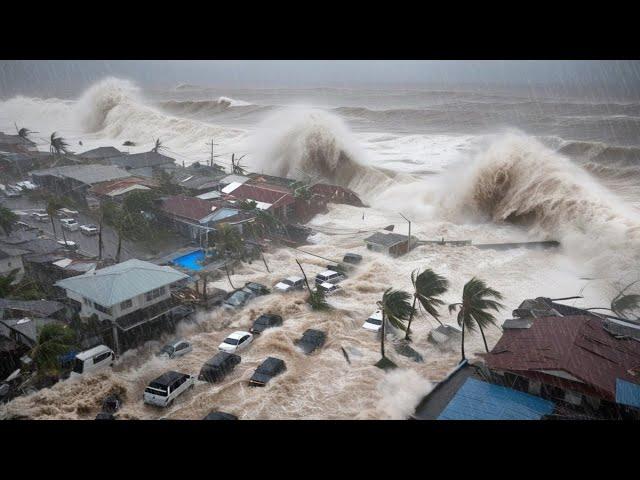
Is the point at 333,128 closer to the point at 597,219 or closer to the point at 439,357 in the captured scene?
the point at 597,219

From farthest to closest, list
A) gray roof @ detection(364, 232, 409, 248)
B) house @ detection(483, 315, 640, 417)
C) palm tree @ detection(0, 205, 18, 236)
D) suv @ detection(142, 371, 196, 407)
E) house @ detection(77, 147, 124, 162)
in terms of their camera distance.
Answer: house @ detection(77, 147, 124, 162), gray roof @ detection(364, 232, 409, 248), palm tree @ detection(0, 205, 18, 236), suv @ detection(142, 371, 196, 407), house @ detection(483, 315, 640, 417)

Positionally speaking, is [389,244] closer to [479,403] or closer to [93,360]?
[479,403]

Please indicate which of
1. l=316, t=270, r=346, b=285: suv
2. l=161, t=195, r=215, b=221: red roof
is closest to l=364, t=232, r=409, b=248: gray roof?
l=316, t=270, r=346, b=285: suv

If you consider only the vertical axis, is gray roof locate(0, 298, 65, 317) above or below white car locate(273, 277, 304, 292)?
above

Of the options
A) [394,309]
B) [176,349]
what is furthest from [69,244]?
[394,309]

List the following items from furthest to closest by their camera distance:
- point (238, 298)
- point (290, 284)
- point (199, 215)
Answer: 1. point (199, 215)
2. point (290, 284)
3. point (238, 298)

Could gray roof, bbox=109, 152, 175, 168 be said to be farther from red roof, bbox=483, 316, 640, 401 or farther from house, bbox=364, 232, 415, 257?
red roof, bbox=483, 316, 640, 401
